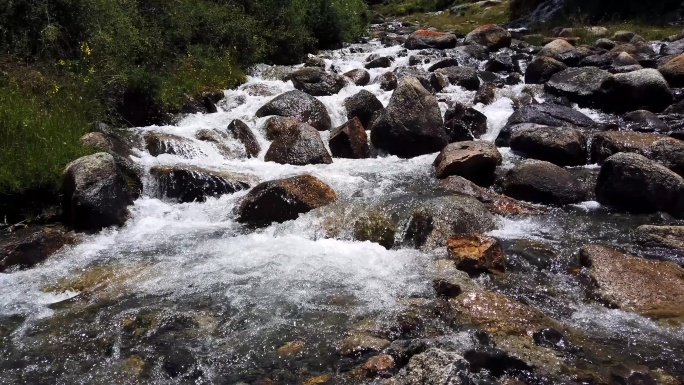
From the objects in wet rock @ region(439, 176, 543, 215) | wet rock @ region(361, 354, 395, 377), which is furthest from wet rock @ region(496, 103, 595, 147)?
wet rock @ region(361, 354, 395, 377)

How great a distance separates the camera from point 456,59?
1969 cm

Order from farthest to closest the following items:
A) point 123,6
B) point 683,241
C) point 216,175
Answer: point 123,6 < point 216,175 < point 683,241

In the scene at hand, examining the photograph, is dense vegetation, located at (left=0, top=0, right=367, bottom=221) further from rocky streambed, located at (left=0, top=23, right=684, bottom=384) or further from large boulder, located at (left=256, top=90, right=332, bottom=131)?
large boulder, located at (left=256, top=90, right=332, bottom=131)

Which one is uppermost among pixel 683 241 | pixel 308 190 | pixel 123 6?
pixel 123 6

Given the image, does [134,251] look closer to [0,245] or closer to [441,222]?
[0,245]

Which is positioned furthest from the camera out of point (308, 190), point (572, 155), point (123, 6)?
point (123, 6)

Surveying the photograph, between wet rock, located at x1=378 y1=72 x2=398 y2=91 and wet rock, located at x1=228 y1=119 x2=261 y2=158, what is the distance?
5.36 meters

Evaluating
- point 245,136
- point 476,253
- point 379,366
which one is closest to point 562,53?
point 245,136

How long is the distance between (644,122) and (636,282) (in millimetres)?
7266

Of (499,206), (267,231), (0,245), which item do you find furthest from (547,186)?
(0,245)

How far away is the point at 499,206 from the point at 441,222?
1.60 meters

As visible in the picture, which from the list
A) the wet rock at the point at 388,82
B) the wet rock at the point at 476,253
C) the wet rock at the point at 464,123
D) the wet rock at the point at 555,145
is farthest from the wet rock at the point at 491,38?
the wet rock at the point at 476,253

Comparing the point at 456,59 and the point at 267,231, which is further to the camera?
the point at 456,59

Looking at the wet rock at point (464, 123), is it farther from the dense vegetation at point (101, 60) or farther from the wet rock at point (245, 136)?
the dense vegetation at point (101, 60)
